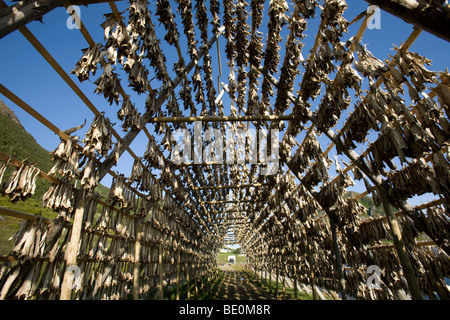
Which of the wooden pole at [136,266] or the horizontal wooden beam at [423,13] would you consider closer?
the horizontal wooden beam at [423,13]

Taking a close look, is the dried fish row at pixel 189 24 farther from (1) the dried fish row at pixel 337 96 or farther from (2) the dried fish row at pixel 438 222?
(2) the dried fish row at pixel 438 222

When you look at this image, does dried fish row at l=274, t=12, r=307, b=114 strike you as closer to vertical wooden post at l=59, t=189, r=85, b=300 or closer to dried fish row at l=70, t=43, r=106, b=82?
dried fish row at l=70, t=43, r=106, b=82

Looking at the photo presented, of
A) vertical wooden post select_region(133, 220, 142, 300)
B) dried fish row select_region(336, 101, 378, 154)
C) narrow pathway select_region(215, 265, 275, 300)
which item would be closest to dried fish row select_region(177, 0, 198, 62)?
dried fish row select_region(336, 101, 378, 154)

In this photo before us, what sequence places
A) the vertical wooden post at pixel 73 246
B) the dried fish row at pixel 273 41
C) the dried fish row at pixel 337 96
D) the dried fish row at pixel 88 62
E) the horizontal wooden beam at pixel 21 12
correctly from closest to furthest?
the horizontal wooden beam at pixel 21 12
the dried fish row at pixel 88 62
the vertical wooden post at pixel 73 246
the dried fish row at pixel 337 96
the dried fish row at pixel 273 41

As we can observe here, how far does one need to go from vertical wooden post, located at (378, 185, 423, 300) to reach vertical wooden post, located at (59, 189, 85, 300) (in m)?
5.66

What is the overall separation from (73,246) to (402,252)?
575cm

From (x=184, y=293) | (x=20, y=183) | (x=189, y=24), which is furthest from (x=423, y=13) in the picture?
(x=184, y=293)

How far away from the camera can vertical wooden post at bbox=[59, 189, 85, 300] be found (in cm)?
331

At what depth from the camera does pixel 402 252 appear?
13.0ft

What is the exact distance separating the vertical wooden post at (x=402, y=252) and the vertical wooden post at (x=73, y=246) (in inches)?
223

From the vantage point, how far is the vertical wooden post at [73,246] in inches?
130

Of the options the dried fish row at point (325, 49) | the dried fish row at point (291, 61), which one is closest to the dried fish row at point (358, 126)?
the dried fish row at point (325, 49)
